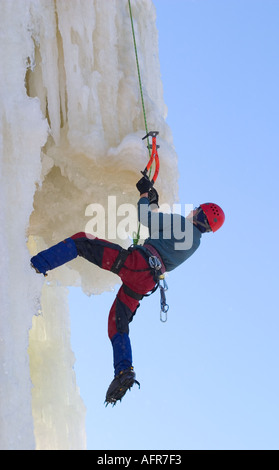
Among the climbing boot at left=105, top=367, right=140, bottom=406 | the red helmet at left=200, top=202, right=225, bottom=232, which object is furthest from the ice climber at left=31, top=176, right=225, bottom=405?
the climbing boot at left=105, top=367, right=140, bottom=406

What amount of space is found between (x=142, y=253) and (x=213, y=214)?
0.65 metres

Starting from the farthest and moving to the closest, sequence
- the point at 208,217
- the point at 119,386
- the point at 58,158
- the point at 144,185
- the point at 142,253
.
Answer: the point at 58,158, the point at 144,185, the point at 208,217, the point at 142,253, the point at 119,386

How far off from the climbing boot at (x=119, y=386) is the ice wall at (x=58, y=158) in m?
0.60

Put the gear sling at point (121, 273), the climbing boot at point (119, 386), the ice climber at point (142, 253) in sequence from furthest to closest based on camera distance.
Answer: the ice climber at point (142, 253), the gear sling at point (121, 273), the climbing boot at point (119, 386)

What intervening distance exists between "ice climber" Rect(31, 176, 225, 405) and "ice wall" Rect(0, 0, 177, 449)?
0.54 m

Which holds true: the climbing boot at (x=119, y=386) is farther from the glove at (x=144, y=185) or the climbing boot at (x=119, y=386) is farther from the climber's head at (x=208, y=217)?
the glove at (x=144, y=185)

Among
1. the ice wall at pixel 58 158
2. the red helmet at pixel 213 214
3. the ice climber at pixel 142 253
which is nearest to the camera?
the ice wall at pixel 58 158

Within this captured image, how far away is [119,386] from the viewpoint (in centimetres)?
565

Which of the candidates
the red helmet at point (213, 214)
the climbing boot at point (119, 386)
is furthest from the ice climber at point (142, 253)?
the climbing boot at point (119, 386)

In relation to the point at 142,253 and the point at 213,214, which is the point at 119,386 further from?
the point at 213,214

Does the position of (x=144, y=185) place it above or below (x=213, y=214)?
above

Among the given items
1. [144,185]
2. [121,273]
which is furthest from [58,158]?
[121,273]

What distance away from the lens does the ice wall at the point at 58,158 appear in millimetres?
5152
